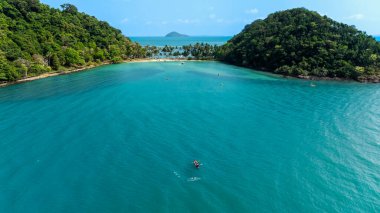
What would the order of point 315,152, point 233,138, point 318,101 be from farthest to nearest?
point 318,101 → point 233,138 → point 315,152

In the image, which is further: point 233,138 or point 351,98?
point 351,98

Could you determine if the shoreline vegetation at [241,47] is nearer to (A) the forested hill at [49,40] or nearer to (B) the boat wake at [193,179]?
(A) the forested hill at [49,40]

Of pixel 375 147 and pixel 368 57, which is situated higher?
pixel 368 57

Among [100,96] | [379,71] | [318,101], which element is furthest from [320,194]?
[379,71]

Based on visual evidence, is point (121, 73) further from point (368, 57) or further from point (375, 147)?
point (368, 57)

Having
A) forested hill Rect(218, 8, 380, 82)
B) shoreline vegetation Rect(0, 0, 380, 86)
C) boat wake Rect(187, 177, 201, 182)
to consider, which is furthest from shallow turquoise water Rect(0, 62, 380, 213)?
forested hill Rect(218, 8, 380, 82)

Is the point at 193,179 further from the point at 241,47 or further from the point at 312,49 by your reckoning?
the point at 241,47

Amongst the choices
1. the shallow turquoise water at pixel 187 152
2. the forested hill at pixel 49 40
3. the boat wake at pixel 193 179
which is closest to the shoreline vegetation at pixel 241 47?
the forested hill at pixel 49 40

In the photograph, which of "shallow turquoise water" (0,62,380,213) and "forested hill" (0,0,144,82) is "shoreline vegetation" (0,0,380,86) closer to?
"forested hill" (0,0,144,82)
